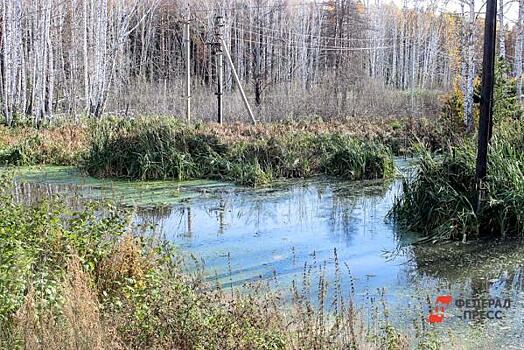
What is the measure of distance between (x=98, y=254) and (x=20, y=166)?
9067mm

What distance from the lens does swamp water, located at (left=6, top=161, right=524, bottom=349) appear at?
4.84m

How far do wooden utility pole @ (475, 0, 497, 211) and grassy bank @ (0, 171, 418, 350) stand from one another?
3.32 metres

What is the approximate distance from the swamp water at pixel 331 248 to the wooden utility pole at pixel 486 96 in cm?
83

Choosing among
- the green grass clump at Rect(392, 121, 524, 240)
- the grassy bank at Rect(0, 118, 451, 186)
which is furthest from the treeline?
the green grass clump at Rect(392, 121, 524, 240)

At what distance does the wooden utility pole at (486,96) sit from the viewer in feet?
22.1

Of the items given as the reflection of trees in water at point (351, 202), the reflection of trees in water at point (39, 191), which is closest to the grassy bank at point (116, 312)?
the reflection of trees in water at point (351, 202)

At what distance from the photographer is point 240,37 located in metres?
30.2

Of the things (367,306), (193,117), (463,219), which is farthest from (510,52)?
(367,306)

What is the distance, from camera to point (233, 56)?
101 ft

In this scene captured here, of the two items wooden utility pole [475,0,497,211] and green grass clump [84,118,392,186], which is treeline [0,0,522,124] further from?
wooden utility pole [475,0,497,211]

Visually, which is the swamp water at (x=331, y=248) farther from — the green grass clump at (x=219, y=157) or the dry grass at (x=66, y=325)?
the dry grass at (x=66, y=325)

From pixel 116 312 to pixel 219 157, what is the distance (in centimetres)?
830

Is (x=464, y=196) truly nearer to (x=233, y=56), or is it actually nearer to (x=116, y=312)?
(x=116, y=312)

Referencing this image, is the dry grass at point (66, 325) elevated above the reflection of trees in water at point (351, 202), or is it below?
above
